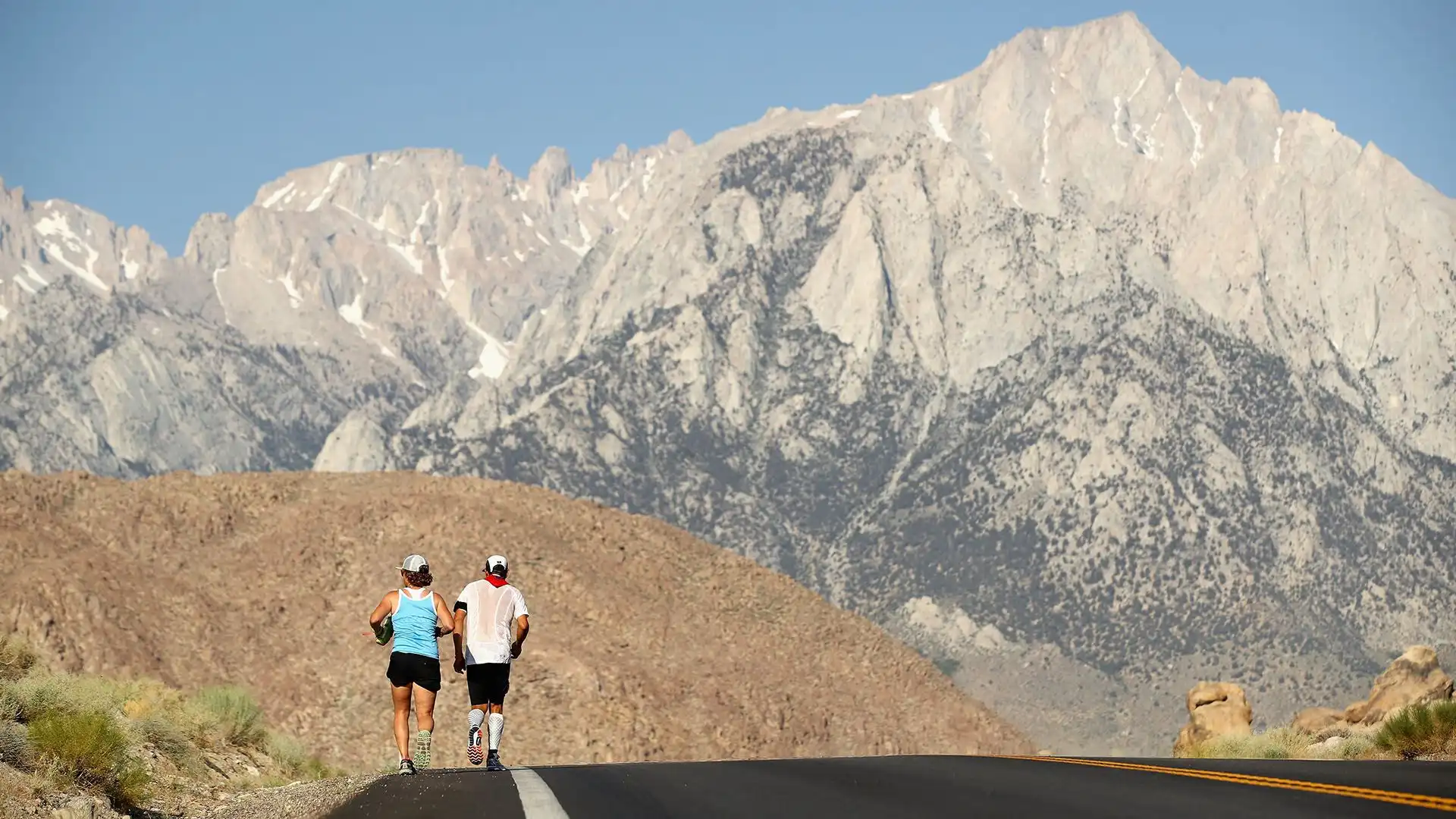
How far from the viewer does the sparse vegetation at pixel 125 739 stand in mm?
18781

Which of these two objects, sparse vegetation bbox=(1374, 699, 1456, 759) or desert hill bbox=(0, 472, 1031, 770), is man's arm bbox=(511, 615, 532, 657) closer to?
sparse vegetation bbox=(1374, 699, 1456, 759)

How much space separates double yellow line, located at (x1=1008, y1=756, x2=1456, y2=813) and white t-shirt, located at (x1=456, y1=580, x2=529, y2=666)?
696cm

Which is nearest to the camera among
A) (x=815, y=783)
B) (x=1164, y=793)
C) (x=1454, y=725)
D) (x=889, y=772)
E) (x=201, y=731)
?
(x=1164, y=793)

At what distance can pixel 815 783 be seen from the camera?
1898cm

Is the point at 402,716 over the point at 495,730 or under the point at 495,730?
over

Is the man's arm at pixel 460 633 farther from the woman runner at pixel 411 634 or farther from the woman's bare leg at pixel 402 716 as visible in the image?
the woman's bare leg at pixel 402 716

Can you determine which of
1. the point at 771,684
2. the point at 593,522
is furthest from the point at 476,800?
the point at 593,522

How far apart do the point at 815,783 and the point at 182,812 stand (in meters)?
7.16

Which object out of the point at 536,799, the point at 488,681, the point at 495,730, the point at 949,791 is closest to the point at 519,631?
the point at 488,681

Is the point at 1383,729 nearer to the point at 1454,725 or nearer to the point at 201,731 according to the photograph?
the point at 1454,725

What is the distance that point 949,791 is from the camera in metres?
17.3

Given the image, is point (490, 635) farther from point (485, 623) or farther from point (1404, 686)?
point (1404, 686)

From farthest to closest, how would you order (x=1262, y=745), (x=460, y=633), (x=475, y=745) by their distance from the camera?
(x=1262, y=745) < (x=475, y=745) < (x=460, y=633)

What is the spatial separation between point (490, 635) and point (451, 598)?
4341 centimetres
